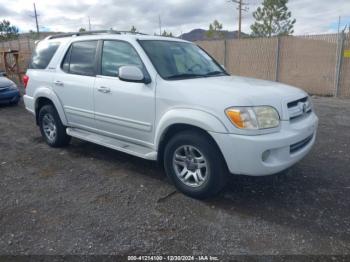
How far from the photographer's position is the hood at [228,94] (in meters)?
3.14

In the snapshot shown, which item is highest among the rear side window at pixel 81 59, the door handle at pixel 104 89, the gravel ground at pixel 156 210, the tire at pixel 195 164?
the rear side window at pixel 81 59

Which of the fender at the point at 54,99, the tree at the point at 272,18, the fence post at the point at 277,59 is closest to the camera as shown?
the fender at the point at 54,99

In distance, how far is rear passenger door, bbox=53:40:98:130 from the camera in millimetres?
4516

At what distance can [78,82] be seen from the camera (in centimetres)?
462

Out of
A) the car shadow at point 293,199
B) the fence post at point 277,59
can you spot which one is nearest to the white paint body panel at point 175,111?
the car shadow at point 293,199

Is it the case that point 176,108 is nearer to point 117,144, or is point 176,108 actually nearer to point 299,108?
point 117,144

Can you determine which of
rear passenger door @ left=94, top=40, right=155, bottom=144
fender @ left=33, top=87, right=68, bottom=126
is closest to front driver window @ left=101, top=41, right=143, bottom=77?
rear passenger door @ left=94, top=40, right=155, bottom=144

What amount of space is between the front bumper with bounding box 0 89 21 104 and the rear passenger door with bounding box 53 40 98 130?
5599mm

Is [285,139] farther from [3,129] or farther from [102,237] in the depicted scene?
[3,129]

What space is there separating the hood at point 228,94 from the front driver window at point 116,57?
2.31 feet

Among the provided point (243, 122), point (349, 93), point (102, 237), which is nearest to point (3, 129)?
point (102, 237)

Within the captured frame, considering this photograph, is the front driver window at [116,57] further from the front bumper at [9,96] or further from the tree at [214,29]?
the tree at [214,29]

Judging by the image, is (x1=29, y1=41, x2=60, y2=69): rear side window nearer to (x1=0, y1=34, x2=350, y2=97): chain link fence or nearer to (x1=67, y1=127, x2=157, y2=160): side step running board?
(x1=67, y1=127, x2=157, y2=160): side step running board

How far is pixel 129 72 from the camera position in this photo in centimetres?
361
